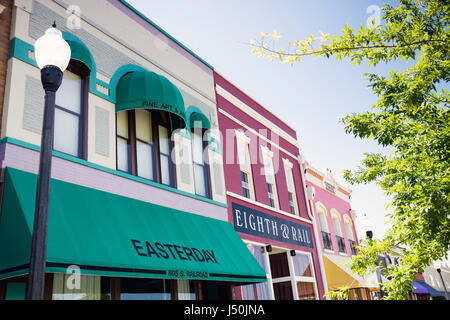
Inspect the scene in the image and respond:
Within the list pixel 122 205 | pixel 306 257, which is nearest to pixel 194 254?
pixel 122 205

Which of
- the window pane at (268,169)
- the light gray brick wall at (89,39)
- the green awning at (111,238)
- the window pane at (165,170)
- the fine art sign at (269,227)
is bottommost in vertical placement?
the green awning at (111,238)

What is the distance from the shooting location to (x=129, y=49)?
10102mm

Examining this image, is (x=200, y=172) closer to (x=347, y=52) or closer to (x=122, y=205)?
(x=122, y=205)

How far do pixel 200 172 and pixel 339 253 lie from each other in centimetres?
1106

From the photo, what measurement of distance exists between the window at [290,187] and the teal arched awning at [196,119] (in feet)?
20.7

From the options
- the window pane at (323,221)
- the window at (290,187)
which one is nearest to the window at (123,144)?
the window at (290,187)

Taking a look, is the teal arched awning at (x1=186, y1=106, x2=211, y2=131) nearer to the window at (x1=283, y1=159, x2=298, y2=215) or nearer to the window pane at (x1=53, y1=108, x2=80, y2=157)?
the window pane at (x1=53, y1=108, x2=80, y2=157)

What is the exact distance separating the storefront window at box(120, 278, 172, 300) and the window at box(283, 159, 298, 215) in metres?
8.76

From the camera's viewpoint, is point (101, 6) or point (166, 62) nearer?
point (101, 6)

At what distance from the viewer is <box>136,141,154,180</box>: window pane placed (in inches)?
371

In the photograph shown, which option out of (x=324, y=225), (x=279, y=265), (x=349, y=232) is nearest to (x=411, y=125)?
(x=279, y=265)

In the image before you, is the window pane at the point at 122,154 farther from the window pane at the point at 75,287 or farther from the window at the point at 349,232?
the window at the point at 349,232

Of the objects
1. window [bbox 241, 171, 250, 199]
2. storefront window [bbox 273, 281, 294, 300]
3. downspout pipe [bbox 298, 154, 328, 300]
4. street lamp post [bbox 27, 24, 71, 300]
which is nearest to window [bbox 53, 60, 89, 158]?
street lamp post [bbox 27, 24, 71, 300]

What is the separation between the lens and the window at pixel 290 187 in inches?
659
